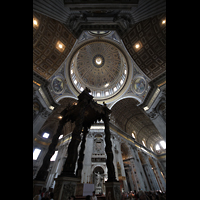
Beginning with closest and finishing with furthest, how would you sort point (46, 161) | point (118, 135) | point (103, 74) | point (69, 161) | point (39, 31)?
point (69, 161), point (46, 161), point (39, 31), point (118, 135), point (103, 74)

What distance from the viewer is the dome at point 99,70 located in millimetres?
20031

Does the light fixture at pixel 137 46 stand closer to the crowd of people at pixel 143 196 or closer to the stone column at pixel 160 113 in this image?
the stone column at pixel 160 113

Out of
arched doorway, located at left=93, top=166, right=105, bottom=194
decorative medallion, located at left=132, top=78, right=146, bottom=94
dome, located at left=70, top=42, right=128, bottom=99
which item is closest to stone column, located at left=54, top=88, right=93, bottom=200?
arched doorway, located at left=93, top=166, right=105, bottom=194

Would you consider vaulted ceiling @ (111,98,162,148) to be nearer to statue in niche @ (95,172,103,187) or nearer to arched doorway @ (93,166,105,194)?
arched doorway @ (93,166,105,194)

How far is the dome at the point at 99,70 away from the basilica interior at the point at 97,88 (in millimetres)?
197

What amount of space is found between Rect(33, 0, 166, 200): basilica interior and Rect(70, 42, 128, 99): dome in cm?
20

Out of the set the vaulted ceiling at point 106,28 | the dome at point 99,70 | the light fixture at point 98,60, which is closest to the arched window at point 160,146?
the dome at point 99,70

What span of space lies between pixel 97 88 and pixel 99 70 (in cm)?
431

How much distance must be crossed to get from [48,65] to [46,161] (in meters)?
11.9

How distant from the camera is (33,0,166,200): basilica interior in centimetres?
630

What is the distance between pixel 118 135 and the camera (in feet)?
59.4

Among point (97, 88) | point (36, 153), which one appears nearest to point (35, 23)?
point (97, 88)
